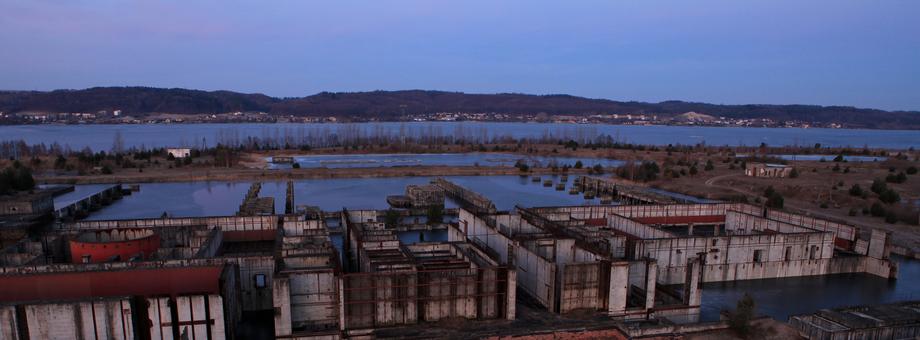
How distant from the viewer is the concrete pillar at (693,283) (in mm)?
15125

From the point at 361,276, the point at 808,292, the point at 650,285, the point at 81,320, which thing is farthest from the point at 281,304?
the point at 808,292

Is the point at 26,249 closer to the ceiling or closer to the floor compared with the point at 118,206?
closer to the ceiling

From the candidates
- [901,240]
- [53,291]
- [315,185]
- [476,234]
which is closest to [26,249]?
[53,291]

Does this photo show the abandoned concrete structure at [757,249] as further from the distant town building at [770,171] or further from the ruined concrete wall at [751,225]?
the distant town building at [770,171]

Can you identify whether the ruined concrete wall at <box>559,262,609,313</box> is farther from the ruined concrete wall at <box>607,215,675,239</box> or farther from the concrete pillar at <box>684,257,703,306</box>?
the ruined concrete wall at <box>607,215,675,239</box>

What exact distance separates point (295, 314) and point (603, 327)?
7.80m

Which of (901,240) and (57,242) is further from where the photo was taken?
(901,240)

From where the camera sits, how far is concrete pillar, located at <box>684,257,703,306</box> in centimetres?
1512

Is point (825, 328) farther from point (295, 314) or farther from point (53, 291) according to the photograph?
point (53, 291)

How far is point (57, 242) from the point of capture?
1798 cm

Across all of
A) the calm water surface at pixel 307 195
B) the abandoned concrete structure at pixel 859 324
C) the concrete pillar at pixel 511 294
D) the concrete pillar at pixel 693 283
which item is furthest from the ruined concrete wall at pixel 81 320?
the calm water surface at pixel 307 195

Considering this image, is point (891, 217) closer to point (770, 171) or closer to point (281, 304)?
point (770, 171)

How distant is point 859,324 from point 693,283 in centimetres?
410

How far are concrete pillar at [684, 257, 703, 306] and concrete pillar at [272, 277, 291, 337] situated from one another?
10921 mm
